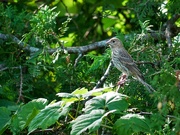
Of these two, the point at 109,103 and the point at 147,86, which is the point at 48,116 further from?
the point at 147,86

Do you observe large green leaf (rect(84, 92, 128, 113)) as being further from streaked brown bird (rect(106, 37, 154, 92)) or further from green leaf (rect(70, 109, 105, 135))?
streaked brown bird (rect(106, 37, 154, 92))

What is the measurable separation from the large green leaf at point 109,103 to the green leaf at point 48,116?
23 centimetres

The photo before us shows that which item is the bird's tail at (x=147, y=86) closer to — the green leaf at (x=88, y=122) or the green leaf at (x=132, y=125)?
the green leaf at (x=132, y=125)

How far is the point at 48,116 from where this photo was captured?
16.4ft

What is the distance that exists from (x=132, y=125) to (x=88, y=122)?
35 cm

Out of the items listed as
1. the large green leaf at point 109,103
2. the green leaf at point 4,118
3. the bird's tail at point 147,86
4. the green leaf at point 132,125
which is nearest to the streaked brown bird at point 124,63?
the bird's tail at point 147,86

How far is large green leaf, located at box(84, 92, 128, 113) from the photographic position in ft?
16.0

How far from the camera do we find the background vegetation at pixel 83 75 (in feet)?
15.8

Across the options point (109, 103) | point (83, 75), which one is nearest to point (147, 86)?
point (109, 103)

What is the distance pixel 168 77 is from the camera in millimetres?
4660

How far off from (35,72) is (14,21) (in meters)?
0.88

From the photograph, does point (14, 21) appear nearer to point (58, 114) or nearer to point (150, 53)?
point (150, 53)

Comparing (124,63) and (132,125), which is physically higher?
(124,63)

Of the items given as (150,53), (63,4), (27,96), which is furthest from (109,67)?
(63,4)
